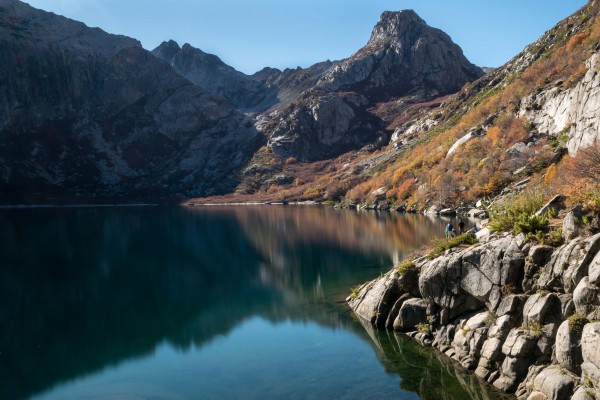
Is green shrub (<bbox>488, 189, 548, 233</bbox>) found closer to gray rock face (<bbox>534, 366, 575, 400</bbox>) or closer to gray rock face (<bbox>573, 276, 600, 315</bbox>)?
gray rock face (<bbox>573, 276, 600, 315</bbox>)

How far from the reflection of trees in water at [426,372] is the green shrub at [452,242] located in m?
4.16

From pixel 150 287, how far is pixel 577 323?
31.6 meters

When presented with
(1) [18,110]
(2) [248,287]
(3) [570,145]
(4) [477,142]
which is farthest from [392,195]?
(1) [18,110]

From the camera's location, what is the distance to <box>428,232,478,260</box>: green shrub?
21562 millimetres

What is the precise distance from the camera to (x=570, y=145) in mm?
57156

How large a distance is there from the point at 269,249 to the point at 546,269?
130ft

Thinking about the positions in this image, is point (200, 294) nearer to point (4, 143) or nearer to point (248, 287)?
point (248, 287)

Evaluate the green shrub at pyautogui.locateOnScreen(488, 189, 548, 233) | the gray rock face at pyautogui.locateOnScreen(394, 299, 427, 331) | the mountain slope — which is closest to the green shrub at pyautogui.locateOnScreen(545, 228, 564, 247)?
the green shrub at pyautogui.locateOnScreen(488, 189, 548, 233)

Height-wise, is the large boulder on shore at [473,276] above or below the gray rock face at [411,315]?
above

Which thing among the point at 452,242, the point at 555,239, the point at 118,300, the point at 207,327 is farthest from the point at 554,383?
the point at 118,300

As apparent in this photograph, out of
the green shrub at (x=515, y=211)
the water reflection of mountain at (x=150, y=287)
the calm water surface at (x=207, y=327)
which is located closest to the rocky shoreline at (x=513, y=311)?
the green shrub at (x=515, y=211)

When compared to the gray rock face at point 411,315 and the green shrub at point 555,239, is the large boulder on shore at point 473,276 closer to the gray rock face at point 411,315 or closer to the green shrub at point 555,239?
the gray rock face at point 411,315

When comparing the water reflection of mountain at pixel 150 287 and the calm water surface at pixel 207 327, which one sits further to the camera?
the water reflection of mountain at pixel 150 287

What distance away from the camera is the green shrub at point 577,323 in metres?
14.0
